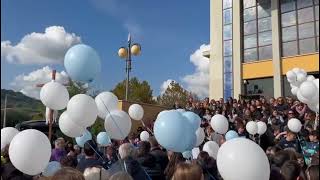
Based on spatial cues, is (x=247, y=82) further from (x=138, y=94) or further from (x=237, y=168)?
(x=237, y=168)

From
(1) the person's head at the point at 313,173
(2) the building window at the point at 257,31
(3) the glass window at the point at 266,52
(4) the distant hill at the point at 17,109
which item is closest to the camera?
(1) the person's head at the point at 313,173

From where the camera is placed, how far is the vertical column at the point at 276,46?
2336 centimetres

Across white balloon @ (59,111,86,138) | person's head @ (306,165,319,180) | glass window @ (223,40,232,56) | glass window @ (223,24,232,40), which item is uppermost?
glass window @ (223,24,232,40)

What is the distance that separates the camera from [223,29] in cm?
2644

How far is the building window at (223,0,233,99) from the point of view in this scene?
83.7 feet

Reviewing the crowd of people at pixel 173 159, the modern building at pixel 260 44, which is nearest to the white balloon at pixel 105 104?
the crowd of people at pixel 173 159

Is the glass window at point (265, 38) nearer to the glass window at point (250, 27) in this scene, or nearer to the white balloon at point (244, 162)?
the glass window at point (250, 27)

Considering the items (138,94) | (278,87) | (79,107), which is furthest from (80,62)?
(138,94)

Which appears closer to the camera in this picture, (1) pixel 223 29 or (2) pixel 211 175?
(2) pixel 211 175

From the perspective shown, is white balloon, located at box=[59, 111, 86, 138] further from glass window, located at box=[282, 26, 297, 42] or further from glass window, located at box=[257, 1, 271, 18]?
glass window, located at box=[257, 1, 271, 18]

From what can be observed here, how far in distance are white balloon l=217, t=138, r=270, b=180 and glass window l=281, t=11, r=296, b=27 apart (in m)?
21.6

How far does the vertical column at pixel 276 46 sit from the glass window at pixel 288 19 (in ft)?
1.07

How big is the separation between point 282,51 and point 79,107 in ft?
65.8

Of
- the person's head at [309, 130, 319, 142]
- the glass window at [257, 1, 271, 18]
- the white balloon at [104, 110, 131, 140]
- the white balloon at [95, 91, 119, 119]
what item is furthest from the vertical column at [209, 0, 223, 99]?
the white balloon at [104, 110, 131, 140]
